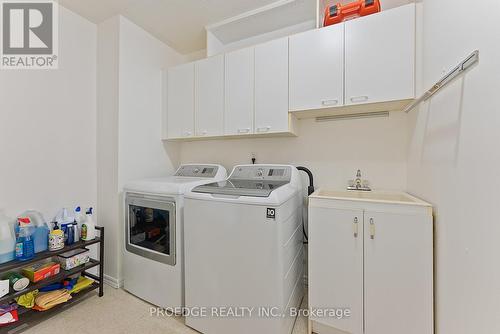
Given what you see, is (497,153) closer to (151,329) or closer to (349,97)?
Result: (349,97)

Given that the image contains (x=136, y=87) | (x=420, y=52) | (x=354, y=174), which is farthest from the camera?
(x=136, y=87)

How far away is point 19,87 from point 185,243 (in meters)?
1.80

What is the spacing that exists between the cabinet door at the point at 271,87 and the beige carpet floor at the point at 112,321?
1575 mm

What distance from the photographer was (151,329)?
151 cm

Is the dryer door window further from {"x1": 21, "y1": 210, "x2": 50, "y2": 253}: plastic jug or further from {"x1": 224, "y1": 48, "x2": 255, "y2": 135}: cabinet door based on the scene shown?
{"x1": 224, "y1": 48, "x2": 255, "y2": 135}: cabinet door

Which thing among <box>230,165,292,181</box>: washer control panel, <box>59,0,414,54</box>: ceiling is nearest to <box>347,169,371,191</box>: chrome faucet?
<box>230,165,292,181</box>: washer control panel

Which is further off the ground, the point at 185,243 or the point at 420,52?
the point at 420,52

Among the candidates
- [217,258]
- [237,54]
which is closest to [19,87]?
[237,54]

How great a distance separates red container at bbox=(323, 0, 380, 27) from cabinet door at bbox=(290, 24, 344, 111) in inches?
4.8

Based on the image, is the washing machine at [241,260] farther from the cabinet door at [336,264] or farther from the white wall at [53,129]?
the white wall at [53,129]

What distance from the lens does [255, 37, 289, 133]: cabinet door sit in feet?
5.80

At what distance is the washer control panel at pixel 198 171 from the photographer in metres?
2.21

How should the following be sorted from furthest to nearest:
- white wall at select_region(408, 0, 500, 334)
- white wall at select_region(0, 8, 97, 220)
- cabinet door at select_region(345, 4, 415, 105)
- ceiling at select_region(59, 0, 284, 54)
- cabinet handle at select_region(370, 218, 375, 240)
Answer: ceiling at select_region(59, 0, 284, 54), white wall at select_region(0, 8, 97, 220), cabinet door at select_region(345, 4, 415, 105), cabinet handle at select_region(370, 218, 375, 240), white wall at select_region(408, 0, 500, 334)

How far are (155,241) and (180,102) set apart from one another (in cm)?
144
